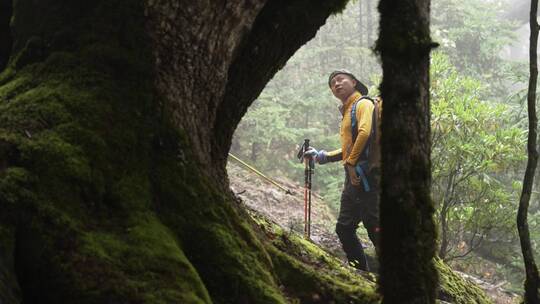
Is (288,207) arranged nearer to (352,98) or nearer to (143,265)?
(352,98)

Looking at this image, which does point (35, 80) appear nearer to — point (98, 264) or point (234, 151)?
point (98, 264)

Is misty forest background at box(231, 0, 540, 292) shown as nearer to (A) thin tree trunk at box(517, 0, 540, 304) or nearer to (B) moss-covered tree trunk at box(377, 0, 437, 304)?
(B) moss-covered tree trunk at box(377, 0, 437, 304)

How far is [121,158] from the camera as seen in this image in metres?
2.69

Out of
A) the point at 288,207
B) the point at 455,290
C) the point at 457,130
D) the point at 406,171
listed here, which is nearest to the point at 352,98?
the point at 455,290

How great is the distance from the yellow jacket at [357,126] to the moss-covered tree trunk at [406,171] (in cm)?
344

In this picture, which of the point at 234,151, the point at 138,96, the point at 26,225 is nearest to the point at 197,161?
the point at 138,96

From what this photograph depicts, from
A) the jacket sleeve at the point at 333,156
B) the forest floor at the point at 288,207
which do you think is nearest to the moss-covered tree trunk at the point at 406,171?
the jacket sleeve at the point at 333,156

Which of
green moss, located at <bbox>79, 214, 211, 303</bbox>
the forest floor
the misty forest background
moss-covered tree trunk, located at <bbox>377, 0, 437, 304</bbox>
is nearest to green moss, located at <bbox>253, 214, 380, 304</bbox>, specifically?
moss-covered tree trunk, located at <bbox>377, 0, 437, 304</bbox>

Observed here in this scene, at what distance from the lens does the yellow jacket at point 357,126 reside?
21.3 ft

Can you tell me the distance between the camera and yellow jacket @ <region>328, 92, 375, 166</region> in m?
6.48

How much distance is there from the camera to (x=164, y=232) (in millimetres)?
2602

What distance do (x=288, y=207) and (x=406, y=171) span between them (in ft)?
34.4

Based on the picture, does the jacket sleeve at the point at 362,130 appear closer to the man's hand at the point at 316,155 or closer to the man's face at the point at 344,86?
the man's face at the point at 344,86

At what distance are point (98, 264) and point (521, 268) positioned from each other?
12.8 m
